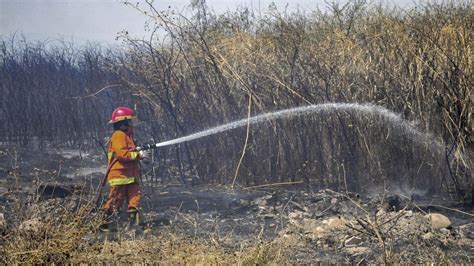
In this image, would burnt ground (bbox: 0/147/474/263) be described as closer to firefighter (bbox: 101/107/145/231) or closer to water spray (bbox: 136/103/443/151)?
firefighter (bbox: 101/107/145/231)

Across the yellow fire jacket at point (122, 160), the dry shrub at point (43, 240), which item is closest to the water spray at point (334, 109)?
the yellow fire jacket at point (122, 160)

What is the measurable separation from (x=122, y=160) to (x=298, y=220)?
2.10m

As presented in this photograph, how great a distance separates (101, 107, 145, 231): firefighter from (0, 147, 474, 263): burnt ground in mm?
234

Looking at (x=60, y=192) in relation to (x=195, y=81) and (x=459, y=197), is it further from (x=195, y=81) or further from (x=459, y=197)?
(x=459, y=197)

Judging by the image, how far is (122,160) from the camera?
8.17 meters

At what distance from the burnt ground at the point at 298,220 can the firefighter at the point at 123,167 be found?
23 centimetres

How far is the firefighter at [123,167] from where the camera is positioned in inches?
320

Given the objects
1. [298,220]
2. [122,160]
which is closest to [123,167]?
[122,160]

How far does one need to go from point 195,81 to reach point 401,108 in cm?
302

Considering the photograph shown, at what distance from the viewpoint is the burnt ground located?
6.36 m

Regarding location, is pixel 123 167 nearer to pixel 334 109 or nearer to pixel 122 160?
pixel 122 160

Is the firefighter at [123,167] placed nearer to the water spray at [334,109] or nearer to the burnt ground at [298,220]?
the burnt ground at [298,220]

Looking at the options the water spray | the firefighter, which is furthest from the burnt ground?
the water spray

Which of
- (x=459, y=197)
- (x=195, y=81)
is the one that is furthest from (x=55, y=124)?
(x=459, y=197)
